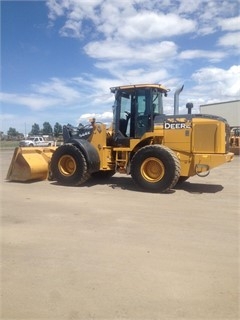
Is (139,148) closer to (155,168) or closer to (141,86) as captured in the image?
(155,168)

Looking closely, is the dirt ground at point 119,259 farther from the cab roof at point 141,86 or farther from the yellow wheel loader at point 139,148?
the cab roof at point 141,86

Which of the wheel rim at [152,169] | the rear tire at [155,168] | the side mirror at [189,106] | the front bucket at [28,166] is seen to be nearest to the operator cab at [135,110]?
the side mirror at [189,106]

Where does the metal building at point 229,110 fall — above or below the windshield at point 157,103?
above

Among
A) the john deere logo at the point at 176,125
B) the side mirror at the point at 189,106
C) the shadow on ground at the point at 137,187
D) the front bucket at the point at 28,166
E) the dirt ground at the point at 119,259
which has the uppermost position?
the side mirror at the point at 189,106

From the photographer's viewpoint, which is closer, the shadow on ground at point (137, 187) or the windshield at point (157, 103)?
the shadow on ground at point (137, 187)

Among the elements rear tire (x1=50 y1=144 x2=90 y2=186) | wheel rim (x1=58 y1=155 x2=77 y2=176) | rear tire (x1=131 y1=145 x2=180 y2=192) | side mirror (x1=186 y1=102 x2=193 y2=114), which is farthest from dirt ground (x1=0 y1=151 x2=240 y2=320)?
side mirror (x1=186 y1=102 x2=193 y2=114)

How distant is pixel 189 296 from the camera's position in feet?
11.7

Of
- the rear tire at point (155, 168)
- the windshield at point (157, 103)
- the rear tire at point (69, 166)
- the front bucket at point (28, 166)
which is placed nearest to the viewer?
the rear tire at point (155, 168)

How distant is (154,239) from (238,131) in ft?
82.0

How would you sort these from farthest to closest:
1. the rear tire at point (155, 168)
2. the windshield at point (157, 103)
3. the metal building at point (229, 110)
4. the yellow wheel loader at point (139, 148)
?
the metal building at point (229, 110), the windshield at point (157, 103), the yellow wheel loader at point (139, 148), the rear tire at point (155, 168)

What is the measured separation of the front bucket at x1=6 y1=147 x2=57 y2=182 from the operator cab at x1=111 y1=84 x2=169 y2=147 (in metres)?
2.36

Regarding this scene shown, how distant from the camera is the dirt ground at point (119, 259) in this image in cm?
338

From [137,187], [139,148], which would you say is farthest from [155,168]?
[139,148]

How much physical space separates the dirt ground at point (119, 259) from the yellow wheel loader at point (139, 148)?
4.88 ft
